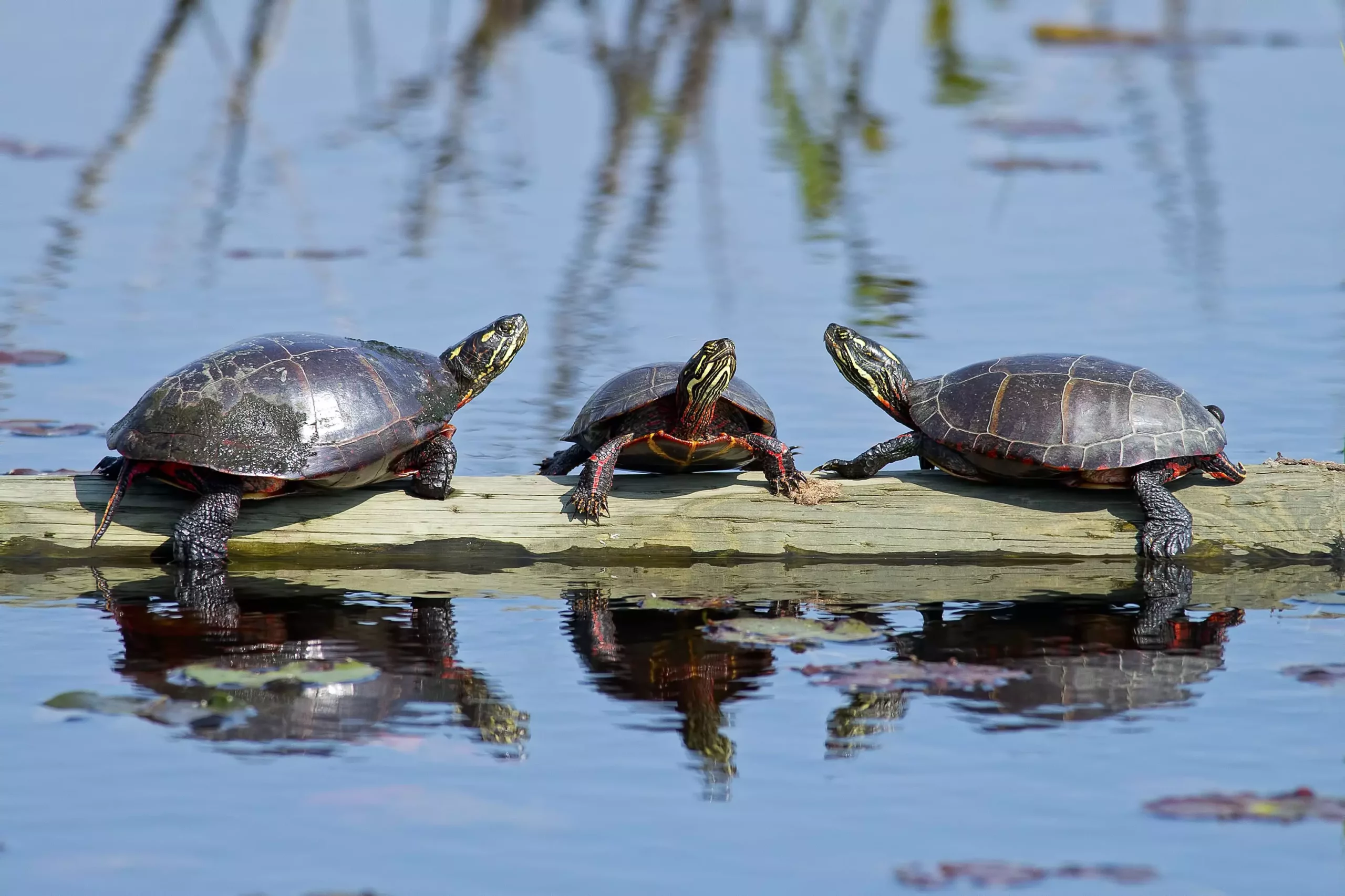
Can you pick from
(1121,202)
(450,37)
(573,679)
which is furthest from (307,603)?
(450,37)

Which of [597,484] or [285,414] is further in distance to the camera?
[597,484]

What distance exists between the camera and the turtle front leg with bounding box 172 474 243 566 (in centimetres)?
643

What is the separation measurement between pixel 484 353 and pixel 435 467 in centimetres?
79

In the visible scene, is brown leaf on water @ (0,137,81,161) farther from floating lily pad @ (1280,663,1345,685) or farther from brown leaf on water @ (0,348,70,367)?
floating lily pad @ (1280,663,1345,685)

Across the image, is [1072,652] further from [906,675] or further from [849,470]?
[849,470]

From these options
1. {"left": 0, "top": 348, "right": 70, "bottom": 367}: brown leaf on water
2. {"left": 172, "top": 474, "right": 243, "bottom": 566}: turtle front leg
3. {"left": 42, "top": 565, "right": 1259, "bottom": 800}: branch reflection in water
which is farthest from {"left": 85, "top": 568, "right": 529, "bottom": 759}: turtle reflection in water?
{"left": 0, "top": 348, "right": 70, "bottom": 367}: brown leaf on water

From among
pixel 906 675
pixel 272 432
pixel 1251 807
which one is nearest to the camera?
pixel 1251 807

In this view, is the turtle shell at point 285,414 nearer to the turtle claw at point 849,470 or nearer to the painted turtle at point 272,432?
the painted turtle at point 272,432

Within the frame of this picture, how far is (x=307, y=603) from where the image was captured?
635cm

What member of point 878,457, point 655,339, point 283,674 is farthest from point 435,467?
point 655,339

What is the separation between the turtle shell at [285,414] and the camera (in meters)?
6.30

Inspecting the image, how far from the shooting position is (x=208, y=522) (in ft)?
21.1

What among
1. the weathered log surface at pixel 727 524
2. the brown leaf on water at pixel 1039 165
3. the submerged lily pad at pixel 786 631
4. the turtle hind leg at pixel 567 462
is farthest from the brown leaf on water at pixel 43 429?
the brown leaf on water at pixel 1039 165

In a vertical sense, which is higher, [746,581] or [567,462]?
[567,462]
